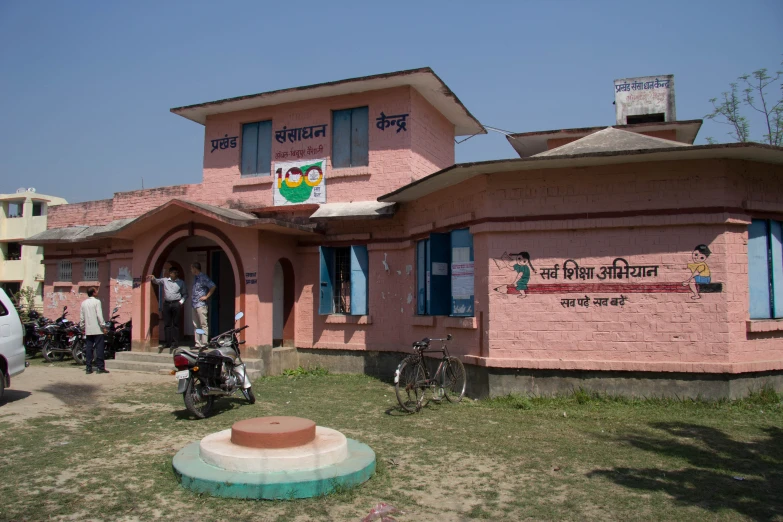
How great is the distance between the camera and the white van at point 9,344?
8.91 metres

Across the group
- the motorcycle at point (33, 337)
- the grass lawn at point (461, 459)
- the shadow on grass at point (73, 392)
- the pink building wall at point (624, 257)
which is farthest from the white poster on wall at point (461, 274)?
the motorcycle at point (33, 337)

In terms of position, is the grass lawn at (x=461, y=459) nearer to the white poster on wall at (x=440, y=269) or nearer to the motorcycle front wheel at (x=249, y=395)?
the motorcycle front wheel at (x=249, y=395)

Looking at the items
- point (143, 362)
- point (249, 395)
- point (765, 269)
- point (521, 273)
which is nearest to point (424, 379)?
point (521, 273)

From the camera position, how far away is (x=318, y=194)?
513 inches

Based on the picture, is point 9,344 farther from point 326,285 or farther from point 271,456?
point 271,456

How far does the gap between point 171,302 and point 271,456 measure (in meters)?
8.49

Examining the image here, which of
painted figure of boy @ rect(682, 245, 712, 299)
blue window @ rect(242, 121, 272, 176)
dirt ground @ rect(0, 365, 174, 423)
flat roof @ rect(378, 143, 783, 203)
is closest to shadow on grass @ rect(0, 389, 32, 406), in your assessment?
dirt ground @ rect(0, 365, 174, 423)

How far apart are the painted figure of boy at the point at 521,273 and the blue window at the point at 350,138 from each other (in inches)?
184

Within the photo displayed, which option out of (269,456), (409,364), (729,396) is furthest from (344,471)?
(729,396)

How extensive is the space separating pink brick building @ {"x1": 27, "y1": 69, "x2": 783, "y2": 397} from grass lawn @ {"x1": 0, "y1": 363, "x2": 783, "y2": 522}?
0.85 m

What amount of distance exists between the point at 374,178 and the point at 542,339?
17.2 ft

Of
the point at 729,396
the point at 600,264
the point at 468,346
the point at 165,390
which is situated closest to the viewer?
the point at 729,396

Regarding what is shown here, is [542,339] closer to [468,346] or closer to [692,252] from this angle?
[468,346]

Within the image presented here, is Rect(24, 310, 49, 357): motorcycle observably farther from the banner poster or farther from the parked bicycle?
the parked bicycle
